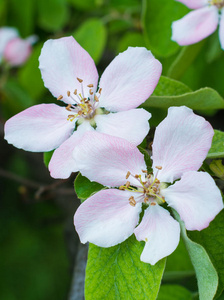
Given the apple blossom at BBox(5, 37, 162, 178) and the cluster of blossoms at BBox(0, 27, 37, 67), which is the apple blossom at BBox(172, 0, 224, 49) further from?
the cluster of blossoms at BBox(0, 27, 37, 67)

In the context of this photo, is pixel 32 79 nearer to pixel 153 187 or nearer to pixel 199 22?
pixel 199 22

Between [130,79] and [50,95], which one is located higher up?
[130,79]

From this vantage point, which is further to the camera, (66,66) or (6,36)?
(6,36)

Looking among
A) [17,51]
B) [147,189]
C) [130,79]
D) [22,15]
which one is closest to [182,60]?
[130,79]

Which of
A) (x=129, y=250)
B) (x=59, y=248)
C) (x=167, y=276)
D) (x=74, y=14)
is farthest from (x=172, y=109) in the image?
(x=59, y=248)

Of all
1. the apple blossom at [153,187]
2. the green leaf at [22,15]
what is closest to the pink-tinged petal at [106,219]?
the apple blossom at [153,187]

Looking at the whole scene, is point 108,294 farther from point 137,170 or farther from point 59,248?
point 59,248

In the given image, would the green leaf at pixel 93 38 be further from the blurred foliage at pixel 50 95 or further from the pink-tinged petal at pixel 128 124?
the pink-tinged petal at pixel 128 124
